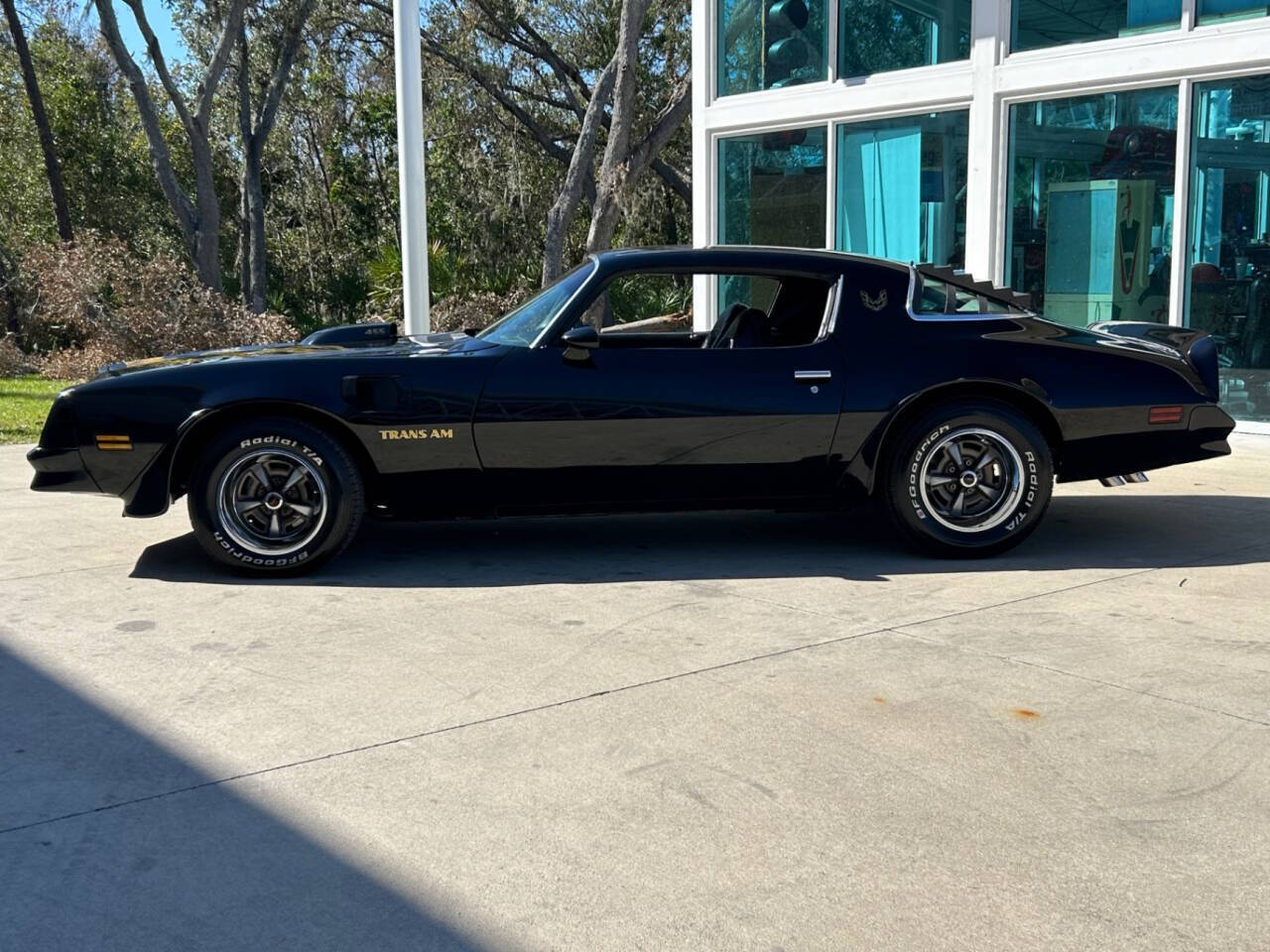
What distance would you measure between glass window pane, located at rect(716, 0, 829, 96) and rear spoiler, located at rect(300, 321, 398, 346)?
752 cm

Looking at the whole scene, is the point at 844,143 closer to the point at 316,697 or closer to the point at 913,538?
the point at 913,538

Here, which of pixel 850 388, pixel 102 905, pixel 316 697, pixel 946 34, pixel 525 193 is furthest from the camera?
pixel 525 193

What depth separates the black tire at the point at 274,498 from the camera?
5414mm

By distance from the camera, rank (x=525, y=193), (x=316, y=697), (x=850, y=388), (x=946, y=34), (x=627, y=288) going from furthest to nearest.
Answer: (x=525, y=193) → (x=627, y=288) → (x=946, y=34) → (x=850, y=388) → (x=316, y=697)

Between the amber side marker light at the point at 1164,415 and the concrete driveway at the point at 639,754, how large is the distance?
2.10 ft

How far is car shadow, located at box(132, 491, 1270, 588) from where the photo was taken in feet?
18.6

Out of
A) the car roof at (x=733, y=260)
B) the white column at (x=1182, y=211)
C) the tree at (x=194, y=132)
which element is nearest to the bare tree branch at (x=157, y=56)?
the tree at (x=194, y=132)

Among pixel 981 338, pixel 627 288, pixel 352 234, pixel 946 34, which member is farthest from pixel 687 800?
pixel 352 234

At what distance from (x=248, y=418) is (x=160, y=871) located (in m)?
2.93

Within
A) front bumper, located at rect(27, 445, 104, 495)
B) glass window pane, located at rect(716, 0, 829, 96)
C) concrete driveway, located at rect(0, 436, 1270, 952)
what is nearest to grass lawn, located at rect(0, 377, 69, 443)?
front bumper, located at rect(27, 445, 104, 495)

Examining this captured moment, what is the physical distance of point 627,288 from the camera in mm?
16812

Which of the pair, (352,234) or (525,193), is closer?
(525,193)

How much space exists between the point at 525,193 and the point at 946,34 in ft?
47.8

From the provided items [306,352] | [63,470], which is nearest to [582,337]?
[306,352]
